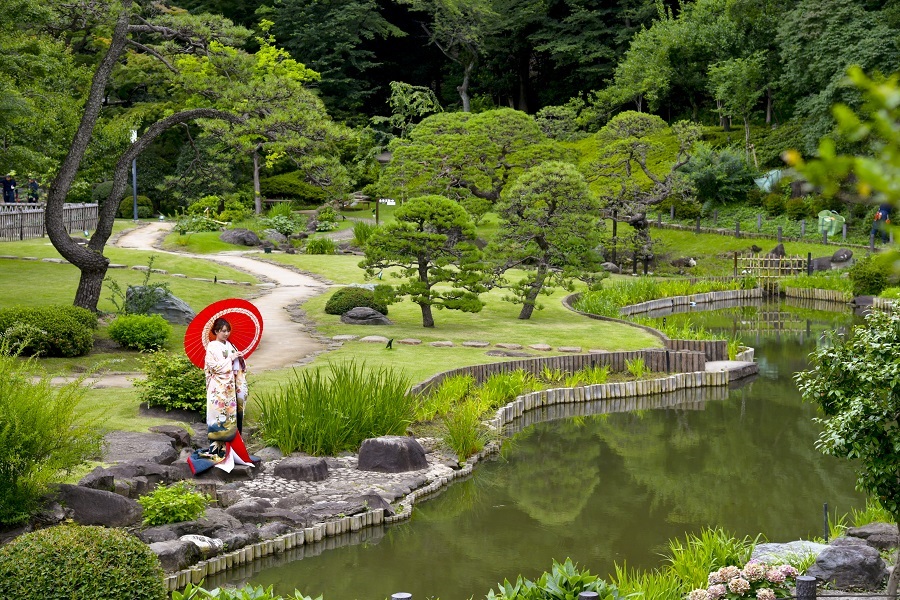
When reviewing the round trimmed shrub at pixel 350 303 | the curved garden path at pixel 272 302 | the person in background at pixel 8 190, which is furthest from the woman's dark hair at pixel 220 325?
the person in background at pixel 8 190

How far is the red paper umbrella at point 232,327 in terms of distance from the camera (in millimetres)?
11203

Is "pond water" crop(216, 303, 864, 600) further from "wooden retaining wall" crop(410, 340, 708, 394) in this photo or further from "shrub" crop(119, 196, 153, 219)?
"shrub" crop(119, 196, 153, 219)

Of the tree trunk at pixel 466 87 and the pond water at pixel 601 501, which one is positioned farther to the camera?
the tree trunk at pixel 466 87

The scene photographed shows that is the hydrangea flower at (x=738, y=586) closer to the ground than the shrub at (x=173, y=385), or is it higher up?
closer to the ground

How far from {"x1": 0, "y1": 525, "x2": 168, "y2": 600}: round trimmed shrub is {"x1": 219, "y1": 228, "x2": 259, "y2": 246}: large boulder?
28.4 metres

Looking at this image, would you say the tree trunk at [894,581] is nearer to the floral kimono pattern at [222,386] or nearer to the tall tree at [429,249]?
the floral kimono pattern at [222,386]

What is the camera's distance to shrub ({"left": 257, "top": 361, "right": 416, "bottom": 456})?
42.2 ft

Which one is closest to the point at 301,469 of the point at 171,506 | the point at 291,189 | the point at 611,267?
the point at 171,506

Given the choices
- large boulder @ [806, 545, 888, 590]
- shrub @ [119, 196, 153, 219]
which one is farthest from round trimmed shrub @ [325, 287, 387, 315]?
shrub @ [119, 196, 153, 219]

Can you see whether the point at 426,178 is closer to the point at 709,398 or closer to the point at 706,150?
the point at 706,150

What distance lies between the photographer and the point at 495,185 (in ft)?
115

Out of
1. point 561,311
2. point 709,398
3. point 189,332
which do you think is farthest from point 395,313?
point 189,332

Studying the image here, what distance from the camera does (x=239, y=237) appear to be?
35.2 m

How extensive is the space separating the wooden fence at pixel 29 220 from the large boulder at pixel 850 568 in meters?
25.9
